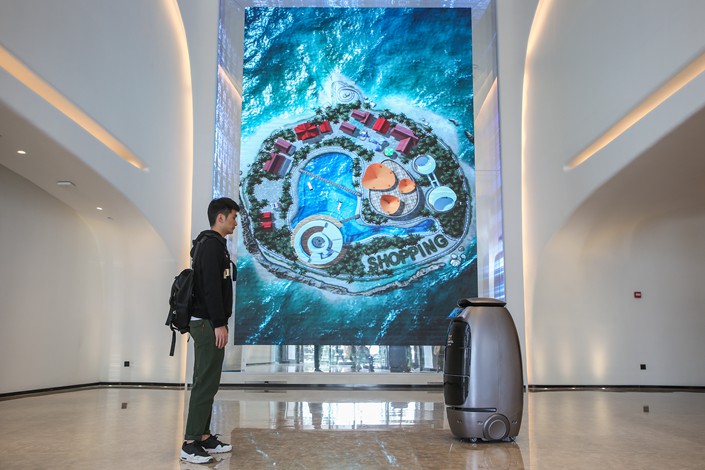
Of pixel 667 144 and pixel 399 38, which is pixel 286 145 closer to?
pixel 399 38

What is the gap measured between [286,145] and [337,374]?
3.67m

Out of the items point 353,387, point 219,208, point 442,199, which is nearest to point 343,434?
point 219,208

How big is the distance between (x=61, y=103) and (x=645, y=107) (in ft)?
19.0

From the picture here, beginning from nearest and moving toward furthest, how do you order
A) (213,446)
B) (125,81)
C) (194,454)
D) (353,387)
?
(194,454), (213,446), (125,81), (353,387)

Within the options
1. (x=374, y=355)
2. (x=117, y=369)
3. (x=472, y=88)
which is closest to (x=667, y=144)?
(x=472, y=88)

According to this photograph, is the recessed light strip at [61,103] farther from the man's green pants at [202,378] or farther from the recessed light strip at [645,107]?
the recessed light strip at [645,107]

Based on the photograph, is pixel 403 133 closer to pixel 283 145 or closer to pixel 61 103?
pixel 283 145

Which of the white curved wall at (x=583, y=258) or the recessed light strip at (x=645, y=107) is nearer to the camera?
the recessed light strip at (x=645, y=107)

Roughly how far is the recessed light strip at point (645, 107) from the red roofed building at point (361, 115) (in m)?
3.34

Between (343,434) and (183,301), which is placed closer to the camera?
(183,301)

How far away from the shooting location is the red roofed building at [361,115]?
989 cm

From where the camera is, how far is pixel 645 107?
615cm

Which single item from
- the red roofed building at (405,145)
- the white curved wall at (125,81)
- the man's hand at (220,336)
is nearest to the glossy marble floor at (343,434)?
the man's hand at (220,336)

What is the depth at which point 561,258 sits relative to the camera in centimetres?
873
